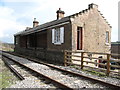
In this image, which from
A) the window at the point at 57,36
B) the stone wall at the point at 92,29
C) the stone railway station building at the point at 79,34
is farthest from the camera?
the window at the point at 57,36

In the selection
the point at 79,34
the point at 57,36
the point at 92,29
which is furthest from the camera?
the point at 57,36

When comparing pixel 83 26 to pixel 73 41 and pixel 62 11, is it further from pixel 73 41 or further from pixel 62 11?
pixel 62 11

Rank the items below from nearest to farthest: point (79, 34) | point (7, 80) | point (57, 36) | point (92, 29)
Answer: point (7, 80) < point (79, 34) < point (92, 29) < point (57, 36)

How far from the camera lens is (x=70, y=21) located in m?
11.9

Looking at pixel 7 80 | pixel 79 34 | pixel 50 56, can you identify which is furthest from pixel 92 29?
pixel 7 80

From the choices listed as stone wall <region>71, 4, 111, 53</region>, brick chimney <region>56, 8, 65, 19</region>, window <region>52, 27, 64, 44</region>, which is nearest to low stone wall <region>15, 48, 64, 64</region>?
window <region>52, 27, 64, 44</region>

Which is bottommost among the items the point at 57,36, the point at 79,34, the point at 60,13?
the point at 57,36

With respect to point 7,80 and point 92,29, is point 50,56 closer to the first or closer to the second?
point 92,29

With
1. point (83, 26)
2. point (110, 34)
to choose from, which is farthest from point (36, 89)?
point (110, 34)

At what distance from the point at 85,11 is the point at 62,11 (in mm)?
5445

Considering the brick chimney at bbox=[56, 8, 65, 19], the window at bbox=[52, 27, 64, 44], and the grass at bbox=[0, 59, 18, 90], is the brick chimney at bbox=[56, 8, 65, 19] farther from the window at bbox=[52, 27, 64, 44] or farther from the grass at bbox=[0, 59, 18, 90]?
the grass at bbox=[0, 59, 18, 90]

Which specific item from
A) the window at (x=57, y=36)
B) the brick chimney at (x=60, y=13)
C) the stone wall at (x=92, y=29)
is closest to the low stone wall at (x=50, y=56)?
the window at (x=57, y=36)

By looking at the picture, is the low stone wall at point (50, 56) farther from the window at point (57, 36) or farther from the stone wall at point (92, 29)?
the stone wall at point (92, 29)

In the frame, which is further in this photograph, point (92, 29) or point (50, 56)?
point (50, 56)
